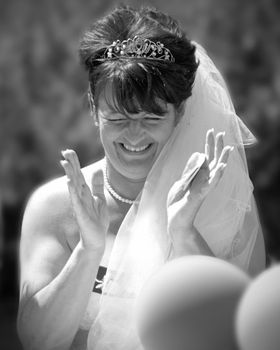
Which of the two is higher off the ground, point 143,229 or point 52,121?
point 143,229

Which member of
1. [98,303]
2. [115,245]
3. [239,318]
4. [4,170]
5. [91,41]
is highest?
[91,41]

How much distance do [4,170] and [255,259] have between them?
9.51 ft

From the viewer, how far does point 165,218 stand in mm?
3170

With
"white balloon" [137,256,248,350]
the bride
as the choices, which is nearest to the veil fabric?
the bride

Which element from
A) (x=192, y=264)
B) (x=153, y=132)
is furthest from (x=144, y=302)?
(x=153, y=132)

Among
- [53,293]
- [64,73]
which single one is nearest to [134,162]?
[53,293]

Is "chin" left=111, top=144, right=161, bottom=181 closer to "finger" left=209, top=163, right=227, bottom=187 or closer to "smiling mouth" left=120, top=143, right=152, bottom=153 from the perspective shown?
"smiling mouth" left=120, top=143, right=152, bottom=153

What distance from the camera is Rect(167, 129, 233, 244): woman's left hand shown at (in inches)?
112

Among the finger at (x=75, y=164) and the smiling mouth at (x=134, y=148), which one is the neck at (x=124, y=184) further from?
the finger at (x=75, y=164)

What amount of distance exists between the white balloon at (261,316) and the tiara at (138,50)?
1075 mm

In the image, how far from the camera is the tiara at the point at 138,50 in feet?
10.3

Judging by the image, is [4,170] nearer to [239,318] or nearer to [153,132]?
[153,132]

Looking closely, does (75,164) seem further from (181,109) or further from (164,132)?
(181,109)

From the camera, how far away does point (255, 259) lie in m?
3.34
